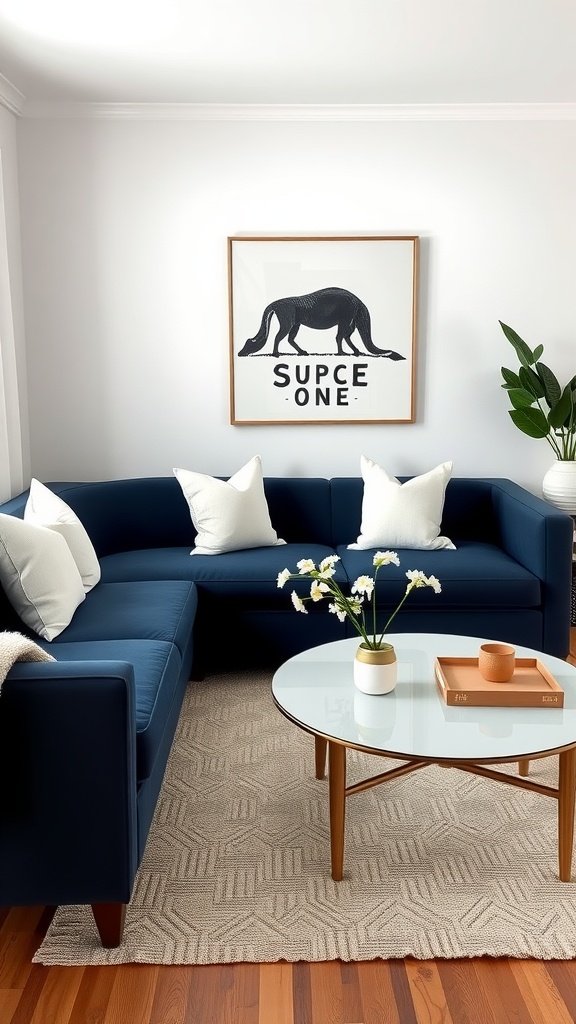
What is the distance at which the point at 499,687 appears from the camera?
7.75ft

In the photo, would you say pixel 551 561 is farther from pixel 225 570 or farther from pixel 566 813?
pixel 566 813

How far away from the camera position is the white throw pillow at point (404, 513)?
153 inches

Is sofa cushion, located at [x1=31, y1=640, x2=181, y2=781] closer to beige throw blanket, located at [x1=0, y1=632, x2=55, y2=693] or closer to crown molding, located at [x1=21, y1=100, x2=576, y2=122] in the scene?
beige throw blanket, located at [x1=0, y1=632, x2=55, y2=693]

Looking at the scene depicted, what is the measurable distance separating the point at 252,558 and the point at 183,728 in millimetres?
864

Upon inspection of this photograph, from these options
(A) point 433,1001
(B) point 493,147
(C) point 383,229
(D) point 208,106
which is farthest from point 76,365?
Result: (A) point 433,1001

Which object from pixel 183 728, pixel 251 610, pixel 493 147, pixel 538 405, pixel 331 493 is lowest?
pixel 183 728

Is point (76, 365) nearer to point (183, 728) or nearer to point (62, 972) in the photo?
point (183, 728)

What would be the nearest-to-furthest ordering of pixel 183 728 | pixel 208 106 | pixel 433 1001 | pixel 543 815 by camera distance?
pixel 433 1001 < pixel 543 815 < pixel 183 728 < pixel 208 106

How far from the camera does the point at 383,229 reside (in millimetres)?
4344

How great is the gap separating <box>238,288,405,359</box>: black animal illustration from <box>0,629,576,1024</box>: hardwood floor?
10.2 ft

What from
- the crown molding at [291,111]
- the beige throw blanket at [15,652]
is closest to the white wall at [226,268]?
the crown molding at [291,111]

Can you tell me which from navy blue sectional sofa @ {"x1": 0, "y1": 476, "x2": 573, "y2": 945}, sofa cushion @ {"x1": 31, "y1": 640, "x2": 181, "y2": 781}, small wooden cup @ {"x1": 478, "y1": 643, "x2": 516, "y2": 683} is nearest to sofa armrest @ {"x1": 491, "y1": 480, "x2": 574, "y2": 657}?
navy blue sectional sofa @ {"x1": 0, "y1": 476, "x2": 573, "y2": 945}

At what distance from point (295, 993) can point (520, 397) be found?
303cm

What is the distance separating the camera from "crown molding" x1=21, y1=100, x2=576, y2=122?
13.7 feet
